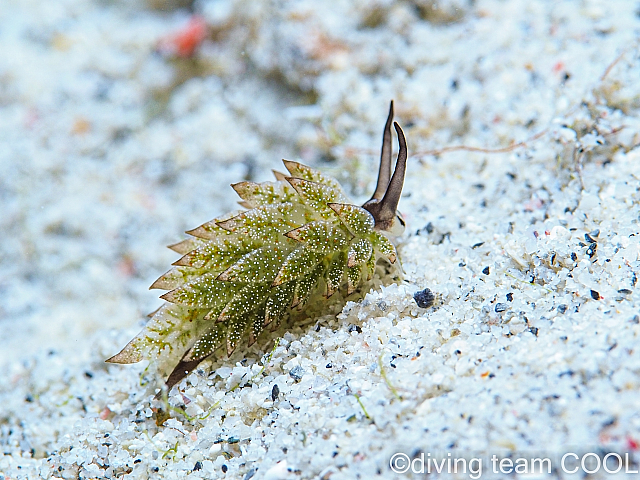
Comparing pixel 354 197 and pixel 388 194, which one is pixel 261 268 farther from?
pixel 354 197

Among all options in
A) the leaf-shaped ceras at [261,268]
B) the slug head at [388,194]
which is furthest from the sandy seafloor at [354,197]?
the slug head at [388,194]

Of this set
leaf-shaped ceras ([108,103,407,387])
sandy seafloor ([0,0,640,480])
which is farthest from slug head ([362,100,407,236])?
sandy seafloor ([0,0,640,480])

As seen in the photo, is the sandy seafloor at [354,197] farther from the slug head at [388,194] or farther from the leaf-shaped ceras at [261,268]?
the slug head at [388,194]

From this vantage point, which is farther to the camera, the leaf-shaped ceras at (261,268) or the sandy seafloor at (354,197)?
the leaf-shaped ceras at (261,268)

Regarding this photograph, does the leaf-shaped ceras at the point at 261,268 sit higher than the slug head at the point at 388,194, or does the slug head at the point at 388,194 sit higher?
the slug head at the point at 388,194

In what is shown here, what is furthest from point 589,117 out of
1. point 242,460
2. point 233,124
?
point 233,124

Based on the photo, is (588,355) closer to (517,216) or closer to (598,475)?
(598,475)
